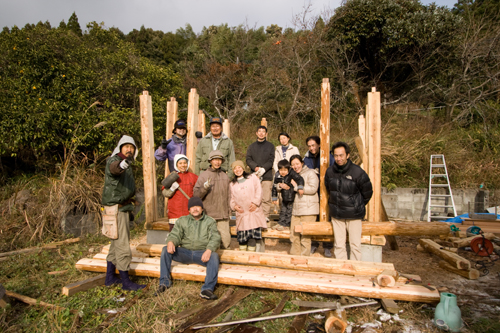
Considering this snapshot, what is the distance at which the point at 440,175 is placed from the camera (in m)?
8.56

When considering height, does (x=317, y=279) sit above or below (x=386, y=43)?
below

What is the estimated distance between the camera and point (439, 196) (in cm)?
873

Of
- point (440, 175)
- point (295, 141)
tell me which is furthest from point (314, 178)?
point (295, 141)

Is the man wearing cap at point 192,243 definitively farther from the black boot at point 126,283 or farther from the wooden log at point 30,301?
the wooden log at point 30,301

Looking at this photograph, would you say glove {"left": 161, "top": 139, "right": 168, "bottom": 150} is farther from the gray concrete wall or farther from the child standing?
the gray concrete wall

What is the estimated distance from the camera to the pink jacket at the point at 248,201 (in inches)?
186

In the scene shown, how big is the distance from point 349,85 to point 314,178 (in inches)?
338

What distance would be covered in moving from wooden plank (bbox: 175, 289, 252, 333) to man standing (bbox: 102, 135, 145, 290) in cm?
113

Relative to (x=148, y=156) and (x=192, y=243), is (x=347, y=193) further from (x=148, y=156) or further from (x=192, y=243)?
(x=148, y=156)

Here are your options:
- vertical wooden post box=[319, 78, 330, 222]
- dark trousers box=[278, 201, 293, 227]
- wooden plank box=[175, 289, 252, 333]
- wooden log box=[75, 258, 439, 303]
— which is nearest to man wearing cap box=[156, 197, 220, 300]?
wooden log box=[75, 258, 439, 303]

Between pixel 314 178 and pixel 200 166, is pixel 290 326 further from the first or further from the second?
pixel 200 166

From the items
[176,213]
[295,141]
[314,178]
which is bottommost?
[176,213]

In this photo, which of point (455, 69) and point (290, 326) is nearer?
point (290, 326)

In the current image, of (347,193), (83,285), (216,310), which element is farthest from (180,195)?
(347,193)
